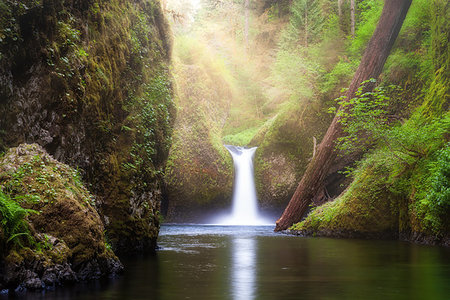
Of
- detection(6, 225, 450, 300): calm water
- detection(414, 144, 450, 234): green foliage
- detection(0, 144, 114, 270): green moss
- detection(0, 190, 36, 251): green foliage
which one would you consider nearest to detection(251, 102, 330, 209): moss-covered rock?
detection(414, 144, 450, 234): green foliage

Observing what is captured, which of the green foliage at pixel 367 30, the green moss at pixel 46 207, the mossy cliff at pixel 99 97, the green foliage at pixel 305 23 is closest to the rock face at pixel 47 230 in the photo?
the green moss at pixel 46 207

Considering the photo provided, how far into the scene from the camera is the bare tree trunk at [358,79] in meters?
14.1

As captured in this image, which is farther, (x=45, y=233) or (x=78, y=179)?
(x=78, y=179)

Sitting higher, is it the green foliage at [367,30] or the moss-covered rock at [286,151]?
the green foliage at [367,30]

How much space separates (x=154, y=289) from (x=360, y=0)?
23.2m

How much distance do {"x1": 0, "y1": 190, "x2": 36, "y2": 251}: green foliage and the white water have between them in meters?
15.9

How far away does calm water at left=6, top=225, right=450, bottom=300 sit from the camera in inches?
185

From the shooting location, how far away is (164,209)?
68.7 feet

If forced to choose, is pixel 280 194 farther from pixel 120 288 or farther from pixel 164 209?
pixel 120 288

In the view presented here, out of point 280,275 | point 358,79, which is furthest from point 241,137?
point 280,275

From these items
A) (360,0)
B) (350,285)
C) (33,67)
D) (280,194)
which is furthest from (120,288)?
(360,0)

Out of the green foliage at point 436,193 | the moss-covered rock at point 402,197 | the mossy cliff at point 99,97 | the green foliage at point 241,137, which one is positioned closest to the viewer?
the mossy cliff at point 99,97

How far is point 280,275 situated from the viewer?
6020mm

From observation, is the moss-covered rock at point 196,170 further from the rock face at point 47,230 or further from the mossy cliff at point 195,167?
the rock face at point 47,230
